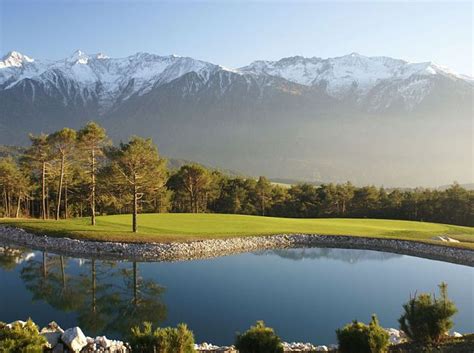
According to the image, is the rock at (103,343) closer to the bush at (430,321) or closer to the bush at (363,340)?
the bush at (363,340)

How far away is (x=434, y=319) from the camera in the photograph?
1401 centimetres

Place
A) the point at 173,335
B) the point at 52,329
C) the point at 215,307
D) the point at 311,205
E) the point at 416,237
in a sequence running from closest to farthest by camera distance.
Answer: the point at 173,335 < the point at 52,329 < the point at 215,307 < the point at 416,237 < the point at 311,205

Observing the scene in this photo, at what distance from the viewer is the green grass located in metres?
38.2

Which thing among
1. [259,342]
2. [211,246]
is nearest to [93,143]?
[211,246]

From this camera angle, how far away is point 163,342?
12.2 metres

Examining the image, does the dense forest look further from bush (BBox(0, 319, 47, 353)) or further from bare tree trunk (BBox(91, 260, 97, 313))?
bush (BBox(0, 319, 47, 353))

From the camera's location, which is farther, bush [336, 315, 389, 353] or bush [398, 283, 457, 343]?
bush [398, 283, 457, 343]

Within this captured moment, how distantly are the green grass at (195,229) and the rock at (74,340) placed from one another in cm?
2149

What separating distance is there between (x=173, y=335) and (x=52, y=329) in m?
7.86

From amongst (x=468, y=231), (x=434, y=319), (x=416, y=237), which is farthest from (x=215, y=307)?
(x=468, y=231)

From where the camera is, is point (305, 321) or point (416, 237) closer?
point (305, 321)

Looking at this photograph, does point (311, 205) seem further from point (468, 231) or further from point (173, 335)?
point (173, 335)

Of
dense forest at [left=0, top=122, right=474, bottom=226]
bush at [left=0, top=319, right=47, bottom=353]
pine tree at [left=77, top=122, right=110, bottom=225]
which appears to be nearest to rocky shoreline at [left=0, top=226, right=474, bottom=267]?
pine tree at [left=77, top=122, right=110, bottom=225]

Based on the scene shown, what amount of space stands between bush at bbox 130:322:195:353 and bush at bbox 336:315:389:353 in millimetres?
4429
